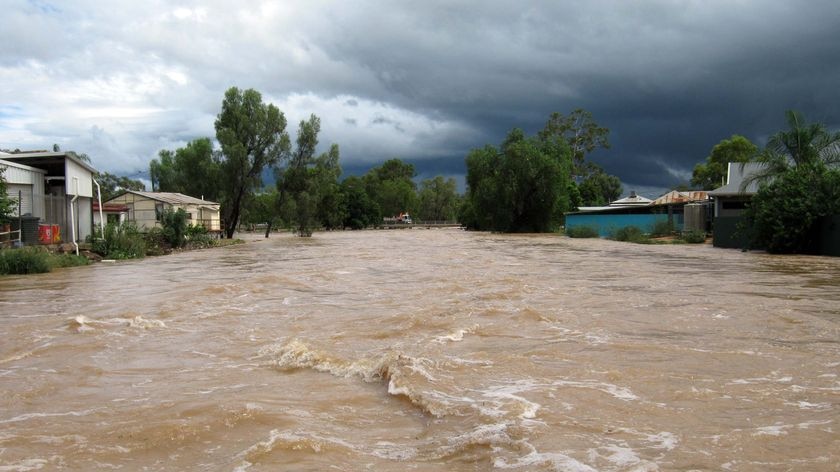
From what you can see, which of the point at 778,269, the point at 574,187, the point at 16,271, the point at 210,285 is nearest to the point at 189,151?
the point at 574,187

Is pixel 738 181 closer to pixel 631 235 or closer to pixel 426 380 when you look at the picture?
pixel 631 235

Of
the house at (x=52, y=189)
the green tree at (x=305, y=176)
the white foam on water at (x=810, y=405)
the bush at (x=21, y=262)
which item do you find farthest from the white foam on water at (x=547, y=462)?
the green tree at (x=305, y=176)

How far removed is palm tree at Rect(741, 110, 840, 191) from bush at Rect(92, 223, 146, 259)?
2704cm

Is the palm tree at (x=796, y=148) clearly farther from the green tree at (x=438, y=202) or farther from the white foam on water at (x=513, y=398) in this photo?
the green tree at (x=438, y=202)

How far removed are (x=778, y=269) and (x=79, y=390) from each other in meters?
17.9

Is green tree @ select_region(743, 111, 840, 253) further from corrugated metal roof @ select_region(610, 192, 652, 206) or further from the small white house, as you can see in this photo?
corrugated metal roof @ select_region(610, 192, 652, 206)

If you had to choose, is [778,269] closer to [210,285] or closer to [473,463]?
[210,285]

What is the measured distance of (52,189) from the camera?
25.0 meters

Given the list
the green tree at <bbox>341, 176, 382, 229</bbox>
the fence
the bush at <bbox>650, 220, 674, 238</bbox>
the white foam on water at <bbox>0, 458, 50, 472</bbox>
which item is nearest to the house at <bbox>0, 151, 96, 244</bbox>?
the fence

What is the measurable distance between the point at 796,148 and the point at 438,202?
10406cm

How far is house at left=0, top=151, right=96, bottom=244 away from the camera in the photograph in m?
22.2

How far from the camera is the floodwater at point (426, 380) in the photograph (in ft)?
14.1

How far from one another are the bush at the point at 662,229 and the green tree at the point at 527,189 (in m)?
18.6

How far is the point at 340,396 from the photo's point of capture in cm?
575
